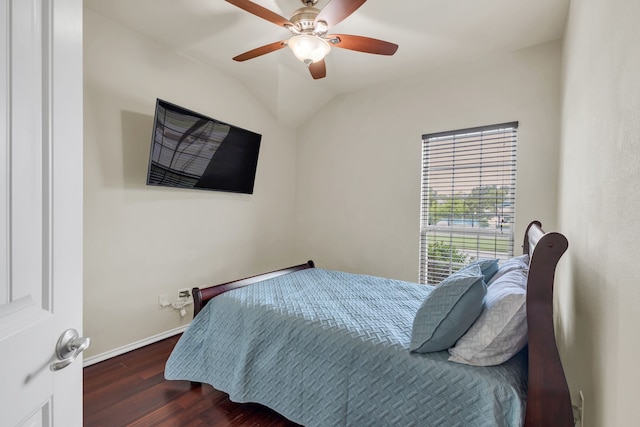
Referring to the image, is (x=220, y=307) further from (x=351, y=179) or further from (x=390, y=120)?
(x=390, y=120)

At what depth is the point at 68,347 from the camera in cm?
69

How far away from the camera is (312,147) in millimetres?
4012

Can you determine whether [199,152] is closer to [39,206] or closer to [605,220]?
[39,206]

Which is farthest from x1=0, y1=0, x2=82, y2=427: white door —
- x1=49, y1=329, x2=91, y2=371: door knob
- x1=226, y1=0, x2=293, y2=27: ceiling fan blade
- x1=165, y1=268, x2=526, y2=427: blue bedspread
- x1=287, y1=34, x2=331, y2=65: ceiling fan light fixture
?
x1=287, y1=34, x2=331, y2=65: ceiling fan light fixture

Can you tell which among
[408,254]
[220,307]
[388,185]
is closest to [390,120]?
[388,185]

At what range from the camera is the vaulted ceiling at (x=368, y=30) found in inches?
85.7

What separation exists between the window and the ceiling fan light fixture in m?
1.61

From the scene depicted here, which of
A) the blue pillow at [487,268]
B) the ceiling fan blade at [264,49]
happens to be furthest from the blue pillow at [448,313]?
the ceiling fan blade at [264,49]

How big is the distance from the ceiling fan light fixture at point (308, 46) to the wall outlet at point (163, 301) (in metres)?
2.38

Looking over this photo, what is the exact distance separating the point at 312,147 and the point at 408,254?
6.13 feet

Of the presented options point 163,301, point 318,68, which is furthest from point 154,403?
point 318,68

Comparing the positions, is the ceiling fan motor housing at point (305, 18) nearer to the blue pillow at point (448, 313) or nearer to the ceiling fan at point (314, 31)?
the ceiling fan at point (314, 31)

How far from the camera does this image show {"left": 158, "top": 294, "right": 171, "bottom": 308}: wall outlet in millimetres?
→ 2752

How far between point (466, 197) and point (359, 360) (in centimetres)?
216
